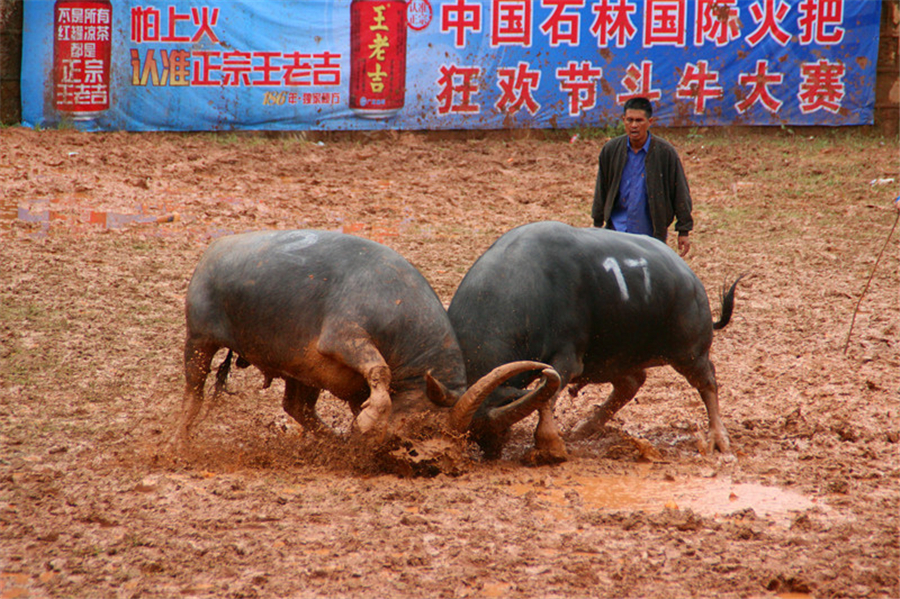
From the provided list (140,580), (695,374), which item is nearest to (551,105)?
(695,374)

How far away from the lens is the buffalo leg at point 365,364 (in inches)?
159

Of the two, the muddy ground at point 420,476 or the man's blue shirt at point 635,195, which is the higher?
the man's blue shirt at point 635,195

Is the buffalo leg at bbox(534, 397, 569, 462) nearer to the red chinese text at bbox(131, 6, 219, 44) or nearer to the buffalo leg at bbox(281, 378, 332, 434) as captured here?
the buffalo leg at bbox(281, 378, 332, 434)

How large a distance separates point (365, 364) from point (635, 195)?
8.88ft

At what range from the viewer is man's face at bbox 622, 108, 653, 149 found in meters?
5.95

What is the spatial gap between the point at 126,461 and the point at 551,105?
9320 millimetres

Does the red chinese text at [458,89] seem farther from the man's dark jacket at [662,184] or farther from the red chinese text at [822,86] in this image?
the man's dark jacket at [662,184]

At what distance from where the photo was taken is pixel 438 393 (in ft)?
13.9

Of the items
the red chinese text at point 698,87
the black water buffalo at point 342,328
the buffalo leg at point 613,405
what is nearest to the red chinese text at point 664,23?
the red chinese text at point 698,87

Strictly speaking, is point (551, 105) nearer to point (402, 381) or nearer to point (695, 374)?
point (695, 374)

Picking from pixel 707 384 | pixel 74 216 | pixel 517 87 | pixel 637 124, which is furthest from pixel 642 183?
pixel 517 87

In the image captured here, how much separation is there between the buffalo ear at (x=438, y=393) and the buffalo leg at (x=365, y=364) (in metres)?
0.18

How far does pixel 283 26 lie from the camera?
40.3ft

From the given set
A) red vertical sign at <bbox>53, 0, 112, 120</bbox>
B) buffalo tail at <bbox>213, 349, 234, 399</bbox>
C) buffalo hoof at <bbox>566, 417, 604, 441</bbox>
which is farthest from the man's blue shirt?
red vertical sign at <bbox>53, 0, 112, 120</bbox>
